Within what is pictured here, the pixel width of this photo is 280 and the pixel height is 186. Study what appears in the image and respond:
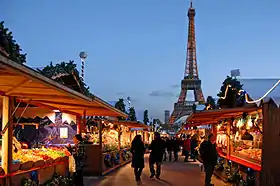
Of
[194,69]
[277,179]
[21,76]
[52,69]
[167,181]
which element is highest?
[194,69]

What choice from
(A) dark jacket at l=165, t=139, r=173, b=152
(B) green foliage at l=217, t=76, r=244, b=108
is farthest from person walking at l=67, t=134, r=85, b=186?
(A) dark jacket at l=165, t=139, r=173, b=152

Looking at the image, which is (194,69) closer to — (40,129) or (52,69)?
(40,129)

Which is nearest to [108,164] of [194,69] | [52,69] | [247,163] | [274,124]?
[52,69]

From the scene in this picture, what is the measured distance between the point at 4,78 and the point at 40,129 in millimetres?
14194

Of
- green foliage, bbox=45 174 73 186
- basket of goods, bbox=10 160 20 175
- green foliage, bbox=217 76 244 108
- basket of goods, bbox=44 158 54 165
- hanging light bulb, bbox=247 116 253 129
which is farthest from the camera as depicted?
green foliage, bbox=217 76 244 108

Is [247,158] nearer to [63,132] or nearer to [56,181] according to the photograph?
[56,181]

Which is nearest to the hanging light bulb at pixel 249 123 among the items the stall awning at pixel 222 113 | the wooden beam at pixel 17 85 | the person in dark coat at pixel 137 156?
the stall awning at pixel 222 113

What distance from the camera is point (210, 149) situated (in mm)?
12203

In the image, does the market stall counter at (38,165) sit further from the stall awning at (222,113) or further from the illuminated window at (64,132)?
the illuminated window at (64,132)

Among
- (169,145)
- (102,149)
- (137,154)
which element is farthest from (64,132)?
(169,145)

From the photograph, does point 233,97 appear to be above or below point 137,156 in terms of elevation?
above

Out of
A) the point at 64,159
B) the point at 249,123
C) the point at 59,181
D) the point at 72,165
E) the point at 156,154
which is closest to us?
the point at 59,181

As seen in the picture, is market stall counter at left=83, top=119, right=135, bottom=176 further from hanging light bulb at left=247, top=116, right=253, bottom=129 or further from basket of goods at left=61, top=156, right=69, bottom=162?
hanging light bulb at left=247, top=116, right=253, bottom=129

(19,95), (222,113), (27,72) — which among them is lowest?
(222,113)
